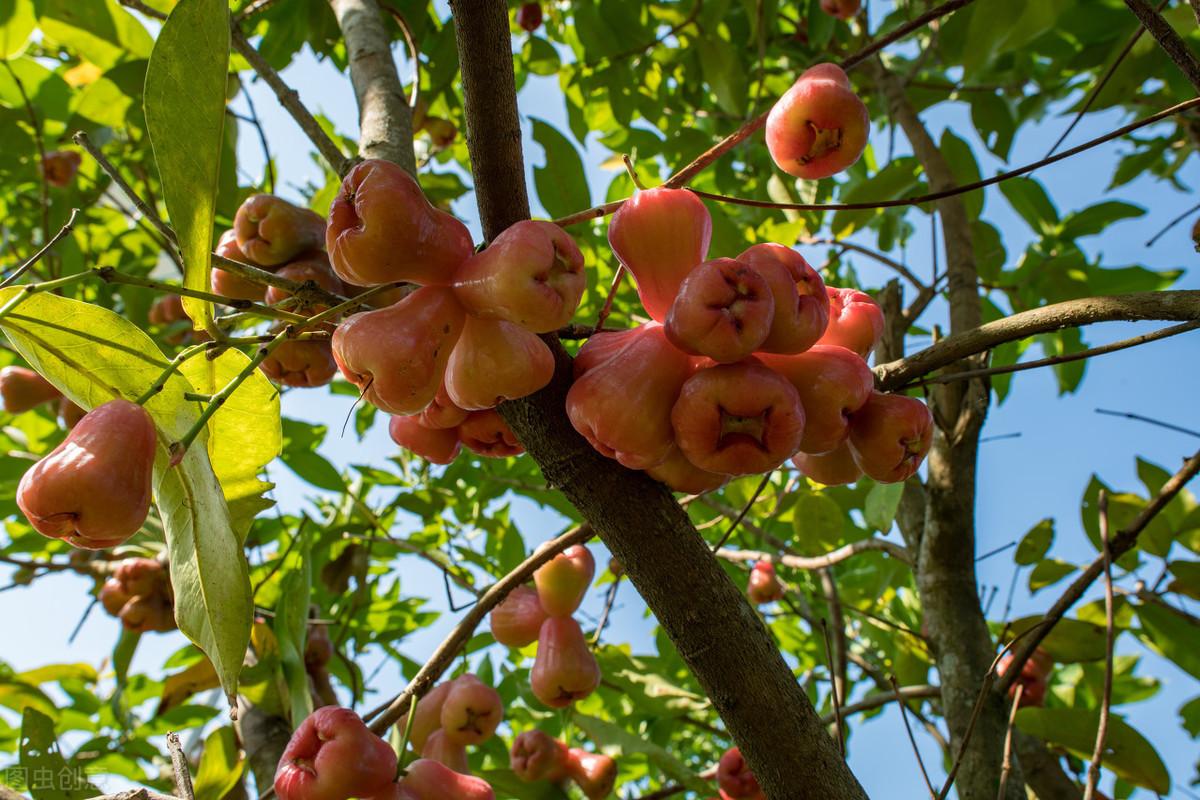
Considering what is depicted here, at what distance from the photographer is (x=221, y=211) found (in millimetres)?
1916

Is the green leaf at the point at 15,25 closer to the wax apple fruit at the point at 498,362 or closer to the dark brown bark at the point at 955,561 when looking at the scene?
the wax apple fruit at the point at 498,362

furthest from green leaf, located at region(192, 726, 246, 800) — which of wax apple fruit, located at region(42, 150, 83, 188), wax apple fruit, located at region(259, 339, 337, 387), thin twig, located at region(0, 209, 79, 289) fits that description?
wax apple fruit, located at region(42, 150, 83, 188)

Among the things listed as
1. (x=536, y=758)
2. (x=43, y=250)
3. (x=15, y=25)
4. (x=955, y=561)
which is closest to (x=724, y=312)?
(x=43, y=250)

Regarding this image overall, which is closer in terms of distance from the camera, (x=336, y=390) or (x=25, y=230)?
(x=336, y=390)

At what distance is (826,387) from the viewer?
880 millimetres

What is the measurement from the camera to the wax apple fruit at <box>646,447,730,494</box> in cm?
91

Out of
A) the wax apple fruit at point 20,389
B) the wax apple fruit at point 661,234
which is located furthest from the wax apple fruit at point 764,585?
the wax apple fruit at point 20,389

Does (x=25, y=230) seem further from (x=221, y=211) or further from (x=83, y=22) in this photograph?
(x=221, y=211)

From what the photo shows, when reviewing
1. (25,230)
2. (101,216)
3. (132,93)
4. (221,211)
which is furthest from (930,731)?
(25,230)

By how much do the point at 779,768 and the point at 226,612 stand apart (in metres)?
0.51

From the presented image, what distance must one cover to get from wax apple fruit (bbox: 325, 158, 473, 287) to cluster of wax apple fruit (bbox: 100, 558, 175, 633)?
163 centimetres

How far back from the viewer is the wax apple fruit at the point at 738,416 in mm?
819

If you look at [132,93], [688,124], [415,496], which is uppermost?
[688,124]

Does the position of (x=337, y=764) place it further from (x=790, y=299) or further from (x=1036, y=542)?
(x=1036, y=542)
